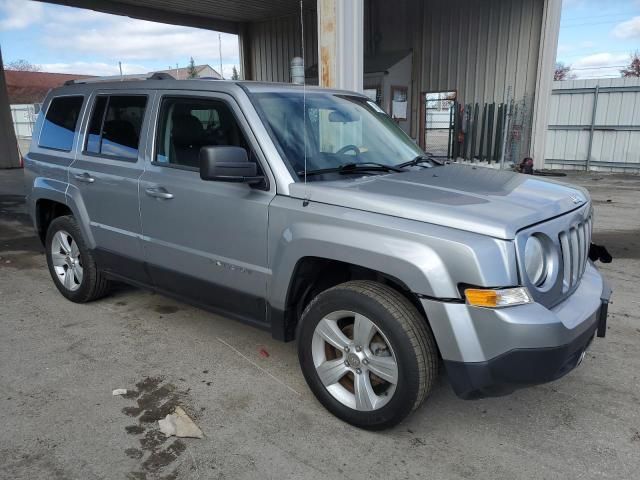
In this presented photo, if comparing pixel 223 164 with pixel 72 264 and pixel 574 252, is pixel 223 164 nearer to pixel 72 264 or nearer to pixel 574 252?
pixel 574 252

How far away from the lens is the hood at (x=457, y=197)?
2480 millimetres

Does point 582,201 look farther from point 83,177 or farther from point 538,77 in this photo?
point 538,77

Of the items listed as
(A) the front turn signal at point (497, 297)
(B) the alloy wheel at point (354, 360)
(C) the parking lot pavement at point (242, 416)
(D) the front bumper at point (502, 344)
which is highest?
(A) the front turn signal at point (497, 297)

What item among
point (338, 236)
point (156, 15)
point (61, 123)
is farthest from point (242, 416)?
point (156, 15)

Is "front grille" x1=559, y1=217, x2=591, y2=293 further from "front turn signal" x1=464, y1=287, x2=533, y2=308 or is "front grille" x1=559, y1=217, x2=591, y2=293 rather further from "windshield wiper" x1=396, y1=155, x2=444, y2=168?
"windshield wiper" x1=396, y1=155, x2=444, y2=168

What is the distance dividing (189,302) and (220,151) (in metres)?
1.35

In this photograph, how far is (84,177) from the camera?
4223mm

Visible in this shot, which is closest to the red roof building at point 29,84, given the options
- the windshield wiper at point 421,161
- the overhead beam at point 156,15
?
the overhead beam at point 156,15

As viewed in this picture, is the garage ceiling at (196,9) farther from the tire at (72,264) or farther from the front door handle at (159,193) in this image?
the front door handle at (159,193)

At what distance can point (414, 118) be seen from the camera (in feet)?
56.3

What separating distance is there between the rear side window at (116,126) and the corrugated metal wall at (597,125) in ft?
47.5

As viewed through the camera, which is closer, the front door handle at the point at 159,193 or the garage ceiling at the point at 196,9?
the front door handle at the point at 159,193

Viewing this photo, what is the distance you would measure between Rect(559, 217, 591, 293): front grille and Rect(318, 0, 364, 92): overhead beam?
6.08 m

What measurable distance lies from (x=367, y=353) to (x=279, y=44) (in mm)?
19230
